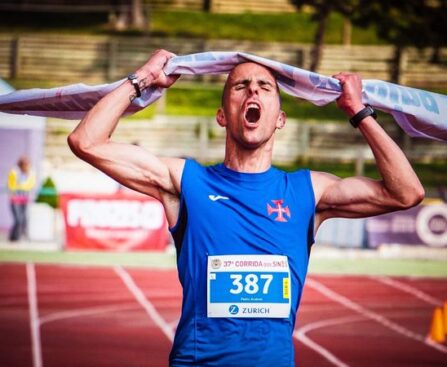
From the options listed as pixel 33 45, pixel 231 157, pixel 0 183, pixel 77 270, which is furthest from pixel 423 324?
pixel 33 45

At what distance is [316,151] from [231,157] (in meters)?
26.6

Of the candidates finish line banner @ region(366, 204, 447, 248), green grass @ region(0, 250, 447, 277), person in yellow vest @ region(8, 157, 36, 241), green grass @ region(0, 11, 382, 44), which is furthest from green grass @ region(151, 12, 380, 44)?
green grass @ region(0, 250, 447, 277)

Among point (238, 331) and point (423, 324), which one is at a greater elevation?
point (238, 331)

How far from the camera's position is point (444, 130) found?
5.23m

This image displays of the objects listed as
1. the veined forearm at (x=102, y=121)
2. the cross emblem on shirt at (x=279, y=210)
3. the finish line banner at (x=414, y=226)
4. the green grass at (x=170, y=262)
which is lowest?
the green grass at (x=170, y=262)

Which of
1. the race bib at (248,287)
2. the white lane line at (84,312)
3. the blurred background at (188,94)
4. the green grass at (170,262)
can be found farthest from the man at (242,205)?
the blurred background at (188,94)

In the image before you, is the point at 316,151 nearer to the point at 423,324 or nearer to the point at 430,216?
the point at 430,216

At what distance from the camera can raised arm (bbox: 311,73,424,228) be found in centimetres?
467

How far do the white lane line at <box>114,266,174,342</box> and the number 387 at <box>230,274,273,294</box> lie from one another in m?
7.32

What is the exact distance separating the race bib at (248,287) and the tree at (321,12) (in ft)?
94.8

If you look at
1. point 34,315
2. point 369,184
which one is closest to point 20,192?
point 34,315

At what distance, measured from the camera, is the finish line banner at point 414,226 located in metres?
21.2

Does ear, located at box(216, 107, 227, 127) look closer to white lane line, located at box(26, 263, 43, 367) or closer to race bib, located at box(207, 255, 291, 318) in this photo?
race bib, located at box(207, 255, 291, 318)

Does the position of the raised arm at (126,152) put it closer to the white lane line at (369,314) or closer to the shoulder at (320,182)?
the shoulder at (320,182)
